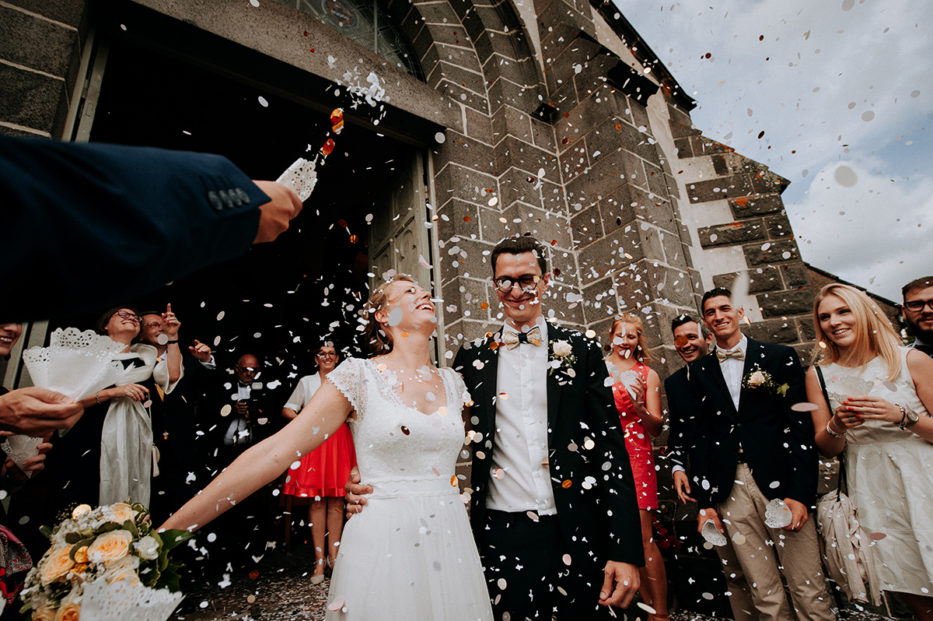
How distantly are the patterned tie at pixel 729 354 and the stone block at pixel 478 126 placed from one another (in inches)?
119

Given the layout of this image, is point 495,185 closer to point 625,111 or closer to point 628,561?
point 625,111

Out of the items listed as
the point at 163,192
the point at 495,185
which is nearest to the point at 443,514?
the point at 163,192

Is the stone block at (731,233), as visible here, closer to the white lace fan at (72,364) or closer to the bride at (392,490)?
the bride at (392,490)

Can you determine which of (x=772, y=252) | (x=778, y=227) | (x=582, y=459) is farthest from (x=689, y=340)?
(x=582, y=459)

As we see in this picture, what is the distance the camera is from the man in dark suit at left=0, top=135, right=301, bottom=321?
56cm

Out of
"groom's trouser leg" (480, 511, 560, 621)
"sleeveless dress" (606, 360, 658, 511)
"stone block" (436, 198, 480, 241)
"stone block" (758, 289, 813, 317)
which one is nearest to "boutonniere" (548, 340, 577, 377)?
"groom's trouser leg" (480, 511, 560, 621)

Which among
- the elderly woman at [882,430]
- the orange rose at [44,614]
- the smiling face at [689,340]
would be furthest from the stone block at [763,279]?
the orange rose at [44,614]

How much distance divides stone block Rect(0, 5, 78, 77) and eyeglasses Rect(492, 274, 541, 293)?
9.50 feet

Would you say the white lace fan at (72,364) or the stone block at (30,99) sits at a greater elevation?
the stone block at (30,99)

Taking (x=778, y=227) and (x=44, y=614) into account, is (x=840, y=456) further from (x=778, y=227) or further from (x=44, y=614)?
(x=44, y=614)

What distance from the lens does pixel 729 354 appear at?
2.89 m

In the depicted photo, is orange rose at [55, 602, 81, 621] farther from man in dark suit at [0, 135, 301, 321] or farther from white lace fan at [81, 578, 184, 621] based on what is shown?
man in dark suit at [0, 135, 301, 321]

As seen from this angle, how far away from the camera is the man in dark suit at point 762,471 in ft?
7.98

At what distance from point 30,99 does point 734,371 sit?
4.54 metres
